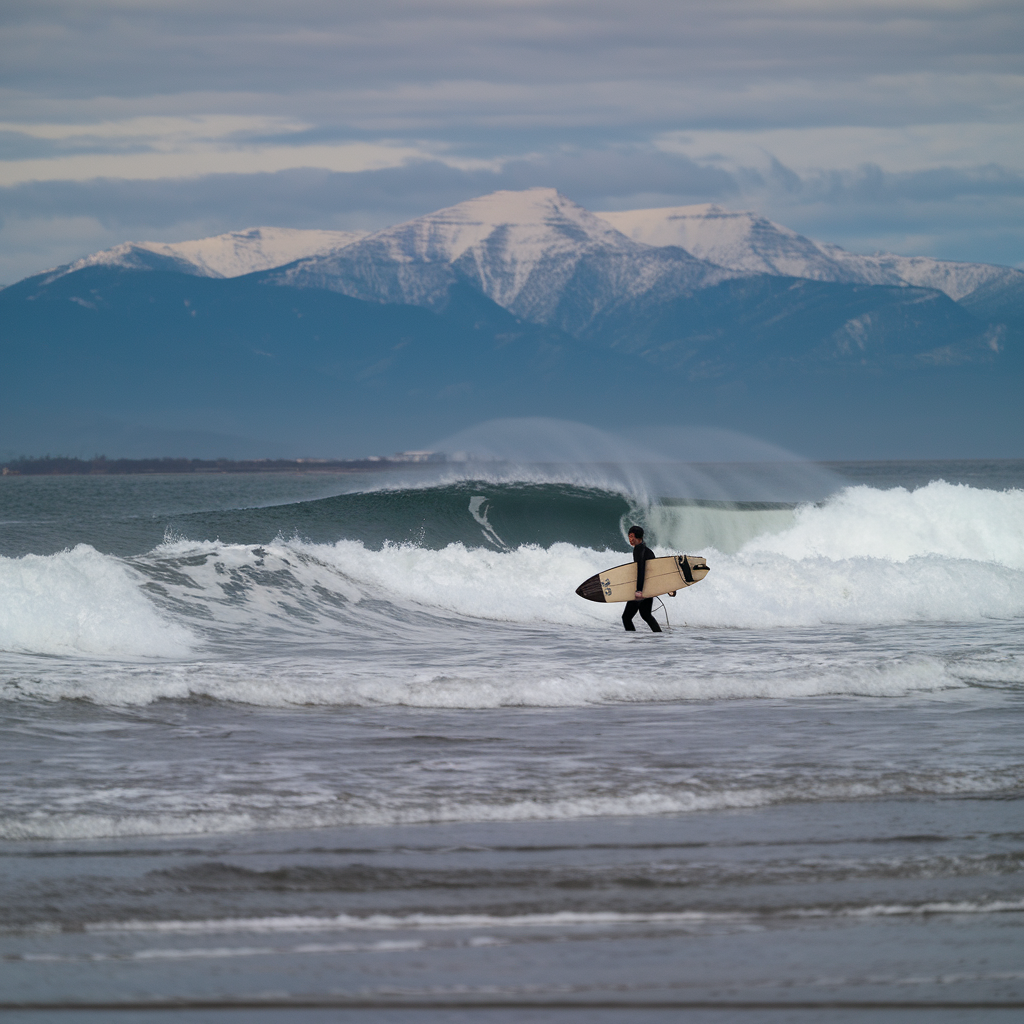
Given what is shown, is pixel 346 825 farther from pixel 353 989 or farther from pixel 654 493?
pixel 654 493

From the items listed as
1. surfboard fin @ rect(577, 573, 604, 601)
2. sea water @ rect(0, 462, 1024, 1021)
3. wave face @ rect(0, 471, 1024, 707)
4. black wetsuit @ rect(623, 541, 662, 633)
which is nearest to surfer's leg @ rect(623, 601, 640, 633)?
black wetsuit @ rect(623, 541, 662, 633)

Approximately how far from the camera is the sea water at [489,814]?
358 cm

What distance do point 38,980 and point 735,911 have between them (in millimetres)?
2485

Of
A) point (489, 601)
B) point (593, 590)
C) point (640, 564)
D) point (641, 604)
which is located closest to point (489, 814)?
point (641, 604)

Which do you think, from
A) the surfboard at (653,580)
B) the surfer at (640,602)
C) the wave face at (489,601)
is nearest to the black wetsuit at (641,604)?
the surfer at (640,602)

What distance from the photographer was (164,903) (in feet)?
14.0

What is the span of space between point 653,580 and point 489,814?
9123mm

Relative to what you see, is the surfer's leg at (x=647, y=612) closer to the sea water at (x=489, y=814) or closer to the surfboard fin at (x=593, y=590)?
the sea water at (x=489, y=814)

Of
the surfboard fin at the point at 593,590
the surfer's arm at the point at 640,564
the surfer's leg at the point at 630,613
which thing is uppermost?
the surfer's arm at the point at 640,564

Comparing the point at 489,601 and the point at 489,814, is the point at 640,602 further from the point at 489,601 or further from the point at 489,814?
the point at 489,814

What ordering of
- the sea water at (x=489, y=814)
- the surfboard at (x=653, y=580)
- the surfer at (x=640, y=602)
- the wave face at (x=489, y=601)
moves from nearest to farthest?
the sea water at (x=489, y=814) → the wave face at (x=489, y=601) → the surfer at (x=640, y=602) → the surfboard at (x=653, y=580)

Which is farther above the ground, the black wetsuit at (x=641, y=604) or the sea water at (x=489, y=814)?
the black wetsuit at (x=641, y=604)

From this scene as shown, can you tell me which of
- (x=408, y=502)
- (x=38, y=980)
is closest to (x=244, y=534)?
(x=408, y=502)

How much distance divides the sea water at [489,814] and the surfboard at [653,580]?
0.66 metres
